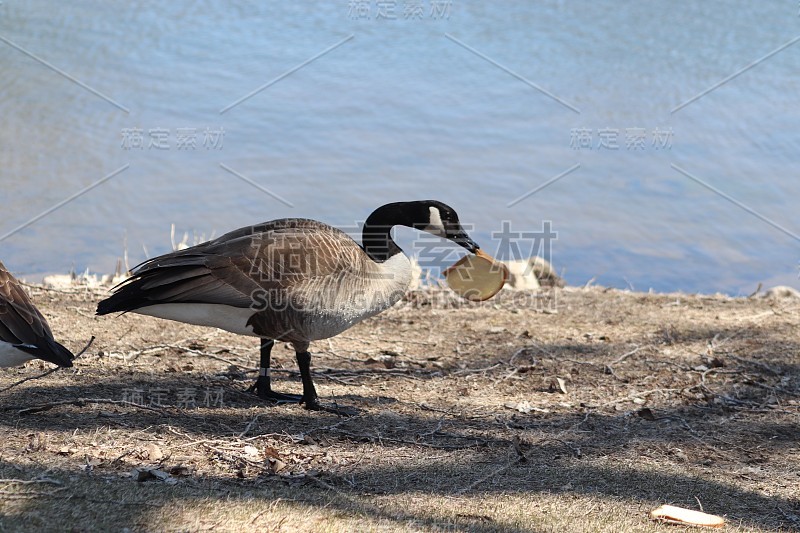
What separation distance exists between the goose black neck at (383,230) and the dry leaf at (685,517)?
3.20 meters

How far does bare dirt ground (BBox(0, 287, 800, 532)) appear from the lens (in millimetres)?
4547

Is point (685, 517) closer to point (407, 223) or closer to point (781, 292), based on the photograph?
point (407, 223)

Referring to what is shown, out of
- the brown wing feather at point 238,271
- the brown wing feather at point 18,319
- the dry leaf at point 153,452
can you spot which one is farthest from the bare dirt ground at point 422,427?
the brown wing feather at point 238,271

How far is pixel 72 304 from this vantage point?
938 cm

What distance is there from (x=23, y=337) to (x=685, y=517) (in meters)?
4.02

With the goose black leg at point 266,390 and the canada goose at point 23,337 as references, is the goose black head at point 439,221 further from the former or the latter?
the canada goose at point 23,337

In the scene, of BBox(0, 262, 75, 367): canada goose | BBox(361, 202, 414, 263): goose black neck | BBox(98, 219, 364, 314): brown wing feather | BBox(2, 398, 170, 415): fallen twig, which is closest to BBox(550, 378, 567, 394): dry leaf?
BBox(361, 202, 414, 263): goose black neck

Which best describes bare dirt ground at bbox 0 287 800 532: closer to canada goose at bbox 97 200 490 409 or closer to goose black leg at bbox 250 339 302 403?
goose black leg at bbox 250 339 302 403

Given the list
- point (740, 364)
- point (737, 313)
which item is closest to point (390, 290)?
point (740, 364)

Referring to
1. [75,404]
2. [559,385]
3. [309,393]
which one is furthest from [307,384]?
[559,385]

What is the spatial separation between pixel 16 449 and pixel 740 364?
6637mm

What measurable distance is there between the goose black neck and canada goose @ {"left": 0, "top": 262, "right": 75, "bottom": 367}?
8.85 ft

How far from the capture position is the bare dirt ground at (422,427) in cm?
455

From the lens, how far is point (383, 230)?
7.43m
